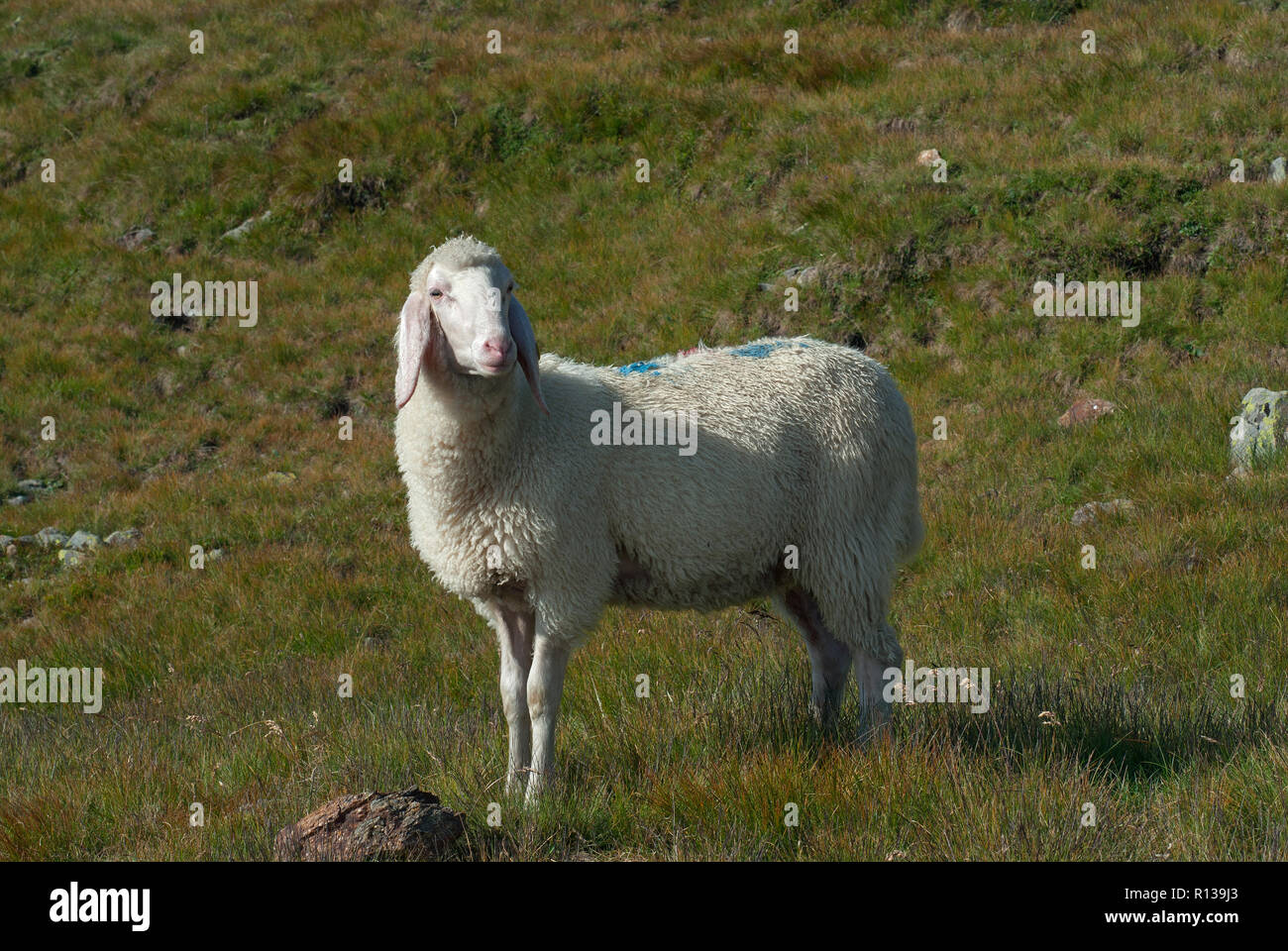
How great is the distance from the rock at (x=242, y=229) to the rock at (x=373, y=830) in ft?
41.1

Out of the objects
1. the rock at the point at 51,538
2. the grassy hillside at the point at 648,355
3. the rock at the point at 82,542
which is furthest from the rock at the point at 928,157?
the rock at the point at 51,538

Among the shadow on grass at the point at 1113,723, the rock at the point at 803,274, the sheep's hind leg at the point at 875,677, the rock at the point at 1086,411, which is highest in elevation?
the rock at the point at 803,274

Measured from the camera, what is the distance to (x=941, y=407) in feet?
35.1

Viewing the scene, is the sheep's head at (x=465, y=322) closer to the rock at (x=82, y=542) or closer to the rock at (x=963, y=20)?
the rock at (x=82, y=542)

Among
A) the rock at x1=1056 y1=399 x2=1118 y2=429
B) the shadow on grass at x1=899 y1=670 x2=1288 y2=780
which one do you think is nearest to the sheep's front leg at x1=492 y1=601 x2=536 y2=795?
the shadow on grass at x1=899 y1=670 x2=1288 y2=780

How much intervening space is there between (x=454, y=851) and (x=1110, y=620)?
4.34 m

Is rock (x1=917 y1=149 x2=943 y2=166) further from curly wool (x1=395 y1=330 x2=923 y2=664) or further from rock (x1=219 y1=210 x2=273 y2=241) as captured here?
rock (x1=219 y1=210 x2=273 y2=241)

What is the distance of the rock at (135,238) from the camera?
15664 millimetres

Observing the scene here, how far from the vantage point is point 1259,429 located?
8.70 metres

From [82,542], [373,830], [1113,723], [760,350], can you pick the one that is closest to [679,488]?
[760,350]

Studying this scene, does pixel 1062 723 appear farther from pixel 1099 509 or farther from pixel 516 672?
pixel 1099 509

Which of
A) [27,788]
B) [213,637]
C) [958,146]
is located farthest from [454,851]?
[958,146]

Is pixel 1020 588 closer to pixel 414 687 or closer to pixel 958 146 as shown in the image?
pixel 414 687

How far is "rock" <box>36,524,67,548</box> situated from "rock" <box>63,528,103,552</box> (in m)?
0.07
